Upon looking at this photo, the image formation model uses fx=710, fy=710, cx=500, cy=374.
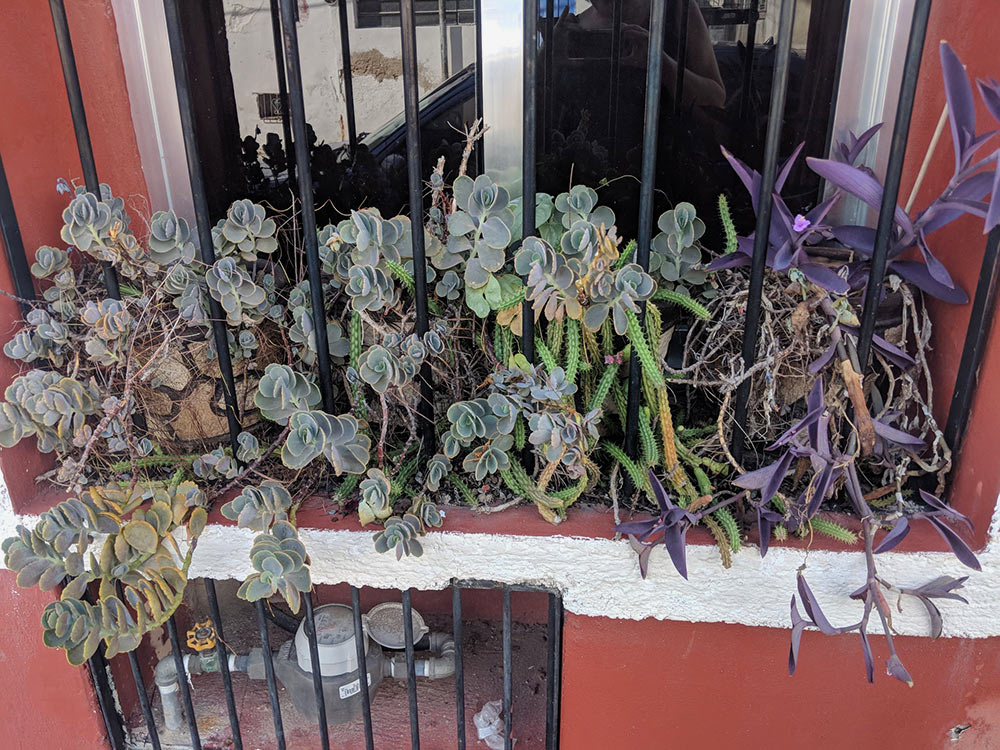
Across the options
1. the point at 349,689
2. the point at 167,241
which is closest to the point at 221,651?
the point at 349,689

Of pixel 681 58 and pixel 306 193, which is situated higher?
pixel 681 58

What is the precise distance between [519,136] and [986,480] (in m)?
1.18

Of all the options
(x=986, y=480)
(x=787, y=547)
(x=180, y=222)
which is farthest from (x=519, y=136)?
(x=986, y=480)

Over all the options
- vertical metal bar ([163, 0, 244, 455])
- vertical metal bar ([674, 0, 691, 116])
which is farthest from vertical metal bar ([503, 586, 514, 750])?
vertical metal bar ([674, 0, 691, 116])

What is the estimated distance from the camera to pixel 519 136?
5.51 ft

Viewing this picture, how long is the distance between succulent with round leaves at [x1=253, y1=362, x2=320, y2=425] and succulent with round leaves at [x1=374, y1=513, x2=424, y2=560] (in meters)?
0.26

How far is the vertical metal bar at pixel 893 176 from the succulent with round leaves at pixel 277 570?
3.32 feet

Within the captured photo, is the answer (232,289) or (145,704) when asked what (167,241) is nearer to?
(232,289)

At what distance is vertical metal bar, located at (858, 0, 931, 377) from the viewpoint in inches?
42.5

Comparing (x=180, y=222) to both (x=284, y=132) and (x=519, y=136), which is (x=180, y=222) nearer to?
(x=284, y=132)

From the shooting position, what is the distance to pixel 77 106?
4.32ft

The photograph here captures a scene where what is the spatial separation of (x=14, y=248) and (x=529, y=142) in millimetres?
1002

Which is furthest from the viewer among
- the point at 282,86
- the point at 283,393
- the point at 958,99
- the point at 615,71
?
the point at 282,86

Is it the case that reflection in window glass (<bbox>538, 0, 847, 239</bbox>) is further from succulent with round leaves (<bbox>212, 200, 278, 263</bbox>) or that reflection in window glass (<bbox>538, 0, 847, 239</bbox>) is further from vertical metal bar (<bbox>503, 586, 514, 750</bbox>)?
vertical metal bar (<bbox>503, 586, 514, 750</bbox>)
